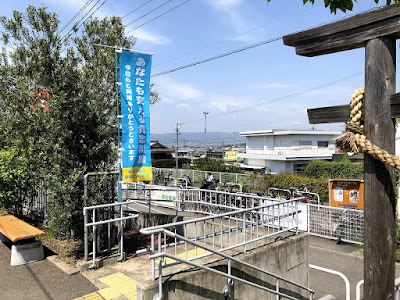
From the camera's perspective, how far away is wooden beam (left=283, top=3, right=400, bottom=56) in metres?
2.42

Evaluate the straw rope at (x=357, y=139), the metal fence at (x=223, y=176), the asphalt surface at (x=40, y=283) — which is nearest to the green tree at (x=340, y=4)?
the straw rope at (x=357, y=139)

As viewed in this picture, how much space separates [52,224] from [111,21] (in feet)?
18.7

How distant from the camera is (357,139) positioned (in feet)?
8.10

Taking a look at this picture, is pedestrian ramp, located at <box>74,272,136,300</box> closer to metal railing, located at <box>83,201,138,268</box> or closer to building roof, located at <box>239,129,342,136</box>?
metal railing, located at <box>83,201,138,268</box>

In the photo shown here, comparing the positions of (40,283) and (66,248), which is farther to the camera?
(66,248)

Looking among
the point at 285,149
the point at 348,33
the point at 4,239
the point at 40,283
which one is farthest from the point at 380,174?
the point at 285,149

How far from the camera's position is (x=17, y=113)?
7.14m

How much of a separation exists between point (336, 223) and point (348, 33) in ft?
28.2

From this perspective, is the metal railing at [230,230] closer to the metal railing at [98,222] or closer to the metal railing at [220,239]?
the metal railing at [220,239]

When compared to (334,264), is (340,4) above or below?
above

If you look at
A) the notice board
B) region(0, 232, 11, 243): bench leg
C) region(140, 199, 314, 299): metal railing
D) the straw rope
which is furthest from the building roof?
the straw rope

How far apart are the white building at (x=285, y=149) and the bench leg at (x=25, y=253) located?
29425 millimetres

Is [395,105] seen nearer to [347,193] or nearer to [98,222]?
[98,222]

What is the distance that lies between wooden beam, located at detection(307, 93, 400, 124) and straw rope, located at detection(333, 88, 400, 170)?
10 cm
